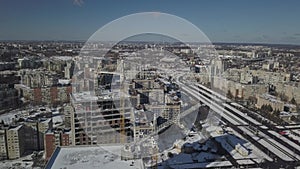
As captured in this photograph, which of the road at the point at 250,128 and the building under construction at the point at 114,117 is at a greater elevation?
the building under construction at the point at 114,117

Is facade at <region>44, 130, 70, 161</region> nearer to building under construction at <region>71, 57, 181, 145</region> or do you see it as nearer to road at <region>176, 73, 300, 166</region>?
building under construction at <region>71, 57, 181, 145</region>

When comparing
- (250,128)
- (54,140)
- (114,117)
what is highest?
(114,117)

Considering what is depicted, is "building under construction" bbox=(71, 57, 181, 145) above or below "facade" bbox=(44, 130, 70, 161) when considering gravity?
above

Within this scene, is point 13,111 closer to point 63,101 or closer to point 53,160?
point 63,101

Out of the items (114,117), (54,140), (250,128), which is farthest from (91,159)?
(250,128)

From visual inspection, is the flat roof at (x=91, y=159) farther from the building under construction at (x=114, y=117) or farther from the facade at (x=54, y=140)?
the facade at (x=54, y=140)

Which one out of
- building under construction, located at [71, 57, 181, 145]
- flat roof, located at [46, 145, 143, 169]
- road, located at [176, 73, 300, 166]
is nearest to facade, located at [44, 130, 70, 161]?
building under construction, located at [71, 57, 181, 145]

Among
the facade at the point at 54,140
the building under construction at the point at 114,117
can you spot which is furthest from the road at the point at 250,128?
the facade at the point at 54,140

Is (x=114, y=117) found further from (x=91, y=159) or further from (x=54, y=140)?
(x=91, y=159)

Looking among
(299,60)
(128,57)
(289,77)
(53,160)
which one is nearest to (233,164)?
(53,160)

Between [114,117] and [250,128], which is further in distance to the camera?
[250,128]

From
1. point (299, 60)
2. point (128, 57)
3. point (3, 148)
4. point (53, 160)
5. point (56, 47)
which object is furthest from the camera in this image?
point (299, 60)
